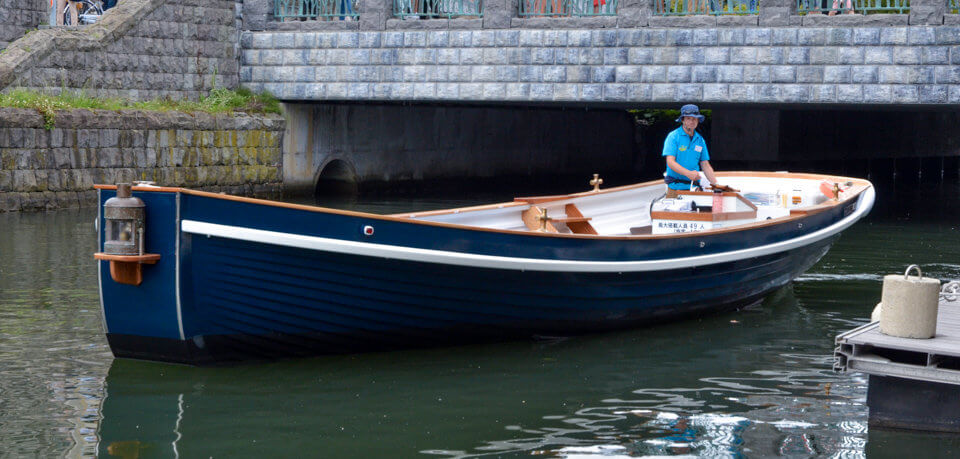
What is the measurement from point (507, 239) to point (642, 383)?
1.39 metres

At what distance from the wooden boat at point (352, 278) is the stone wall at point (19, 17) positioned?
12650 mm

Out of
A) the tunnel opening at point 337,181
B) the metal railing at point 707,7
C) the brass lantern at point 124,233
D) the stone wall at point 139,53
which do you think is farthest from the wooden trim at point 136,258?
the tunnel opening at point 337,181

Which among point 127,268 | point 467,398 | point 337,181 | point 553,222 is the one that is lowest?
point 467,398

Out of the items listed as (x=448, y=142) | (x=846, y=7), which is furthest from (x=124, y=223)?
(x=448, y=142)

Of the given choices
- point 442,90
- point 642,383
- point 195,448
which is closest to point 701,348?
point 642,383

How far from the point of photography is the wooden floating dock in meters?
7.05

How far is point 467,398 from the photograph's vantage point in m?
8.07

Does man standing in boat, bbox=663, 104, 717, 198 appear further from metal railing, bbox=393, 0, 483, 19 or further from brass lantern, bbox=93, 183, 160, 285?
metal railing, bbox=393, 0, 483, 19

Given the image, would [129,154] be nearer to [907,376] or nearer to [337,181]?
[337,181]

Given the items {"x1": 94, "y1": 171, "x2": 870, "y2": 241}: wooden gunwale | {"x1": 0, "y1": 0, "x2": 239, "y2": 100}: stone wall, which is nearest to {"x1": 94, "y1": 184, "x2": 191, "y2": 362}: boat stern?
{"x1": 94, "y1": 171, "x2": 870, "y2": 241}: wooden gunwale

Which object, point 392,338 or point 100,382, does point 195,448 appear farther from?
point 392,338

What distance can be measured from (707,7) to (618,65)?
1.58 meters

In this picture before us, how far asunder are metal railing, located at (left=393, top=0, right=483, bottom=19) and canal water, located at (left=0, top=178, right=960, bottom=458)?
10.6m

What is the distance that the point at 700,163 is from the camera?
11.8 metres
